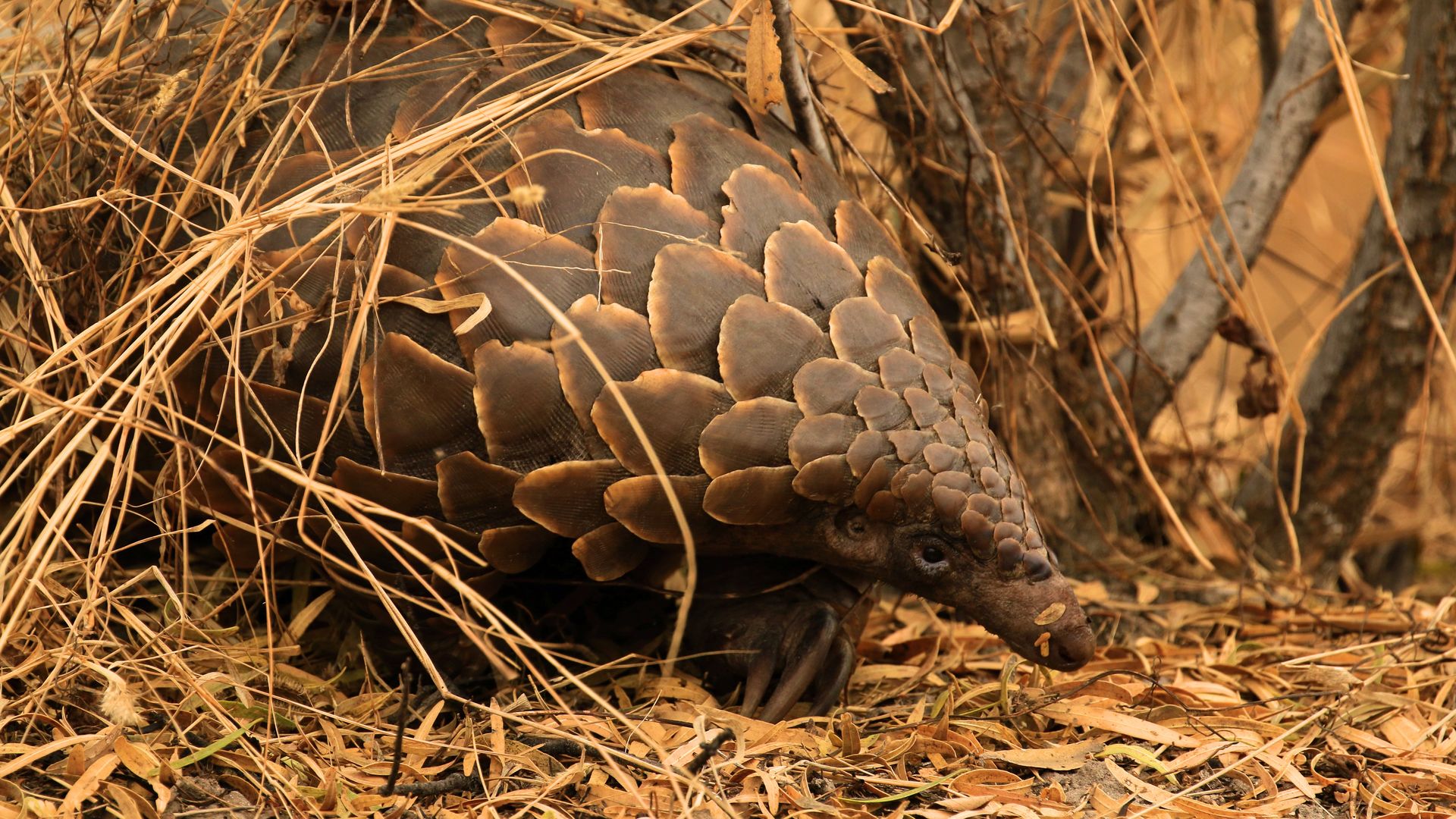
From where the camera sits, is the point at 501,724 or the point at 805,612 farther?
the point at 805,612

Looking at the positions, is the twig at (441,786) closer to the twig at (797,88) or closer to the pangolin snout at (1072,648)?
the pangolin snout at (1072,648)

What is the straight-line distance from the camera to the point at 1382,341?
247 centimetres

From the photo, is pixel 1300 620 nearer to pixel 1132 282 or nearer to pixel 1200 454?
pixel 1200 454

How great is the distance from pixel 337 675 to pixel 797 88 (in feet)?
3.44

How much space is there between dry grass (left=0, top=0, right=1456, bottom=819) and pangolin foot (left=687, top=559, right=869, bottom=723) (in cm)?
5

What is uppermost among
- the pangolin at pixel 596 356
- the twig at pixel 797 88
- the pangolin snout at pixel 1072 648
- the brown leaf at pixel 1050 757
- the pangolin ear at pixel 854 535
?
the twig at pixel 797 88

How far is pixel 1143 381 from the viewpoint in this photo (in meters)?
2.53

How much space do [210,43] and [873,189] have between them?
3.55ft

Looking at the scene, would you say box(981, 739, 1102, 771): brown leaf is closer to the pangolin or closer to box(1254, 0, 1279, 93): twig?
the pangolin

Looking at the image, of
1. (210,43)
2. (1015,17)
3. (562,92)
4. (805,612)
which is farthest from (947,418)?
(210,43)

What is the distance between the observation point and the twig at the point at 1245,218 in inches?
92.7

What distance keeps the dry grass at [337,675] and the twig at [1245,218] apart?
224 millimetres

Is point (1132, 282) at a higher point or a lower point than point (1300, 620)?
higher

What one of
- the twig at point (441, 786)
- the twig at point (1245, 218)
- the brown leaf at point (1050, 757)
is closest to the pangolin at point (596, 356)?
the brown leaf at point (1050, 757)
